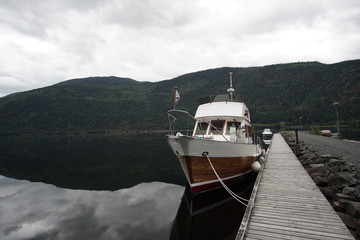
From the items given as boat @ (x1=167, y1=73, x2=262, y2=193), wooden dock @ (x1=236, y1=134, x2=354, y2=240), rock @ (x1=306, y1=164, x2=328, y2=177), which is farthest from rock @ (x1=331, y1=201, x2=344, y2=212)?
boat @ (x1=167, y1=73, x2=262, y2=193)

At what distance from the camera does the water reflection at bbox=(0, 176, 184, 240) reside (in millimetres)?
7766

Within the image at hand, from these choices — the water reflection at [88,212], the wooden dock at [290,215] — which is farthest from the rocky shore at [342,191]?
the water reflection at [88,212]

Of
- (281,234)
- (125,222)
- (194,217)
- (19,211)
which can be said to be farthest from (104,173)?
(281,234)

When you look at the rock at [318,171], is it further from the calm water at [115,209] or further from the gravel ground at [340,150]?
the calm water at [115,209]

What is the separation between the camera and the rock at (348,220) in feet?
15.0

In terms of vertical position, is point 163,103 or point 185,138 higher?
point 163,103

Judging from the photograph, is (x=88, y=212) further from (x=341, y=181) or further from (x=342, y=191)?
(x=341, y=181)

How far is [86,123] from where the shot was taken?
140 metres

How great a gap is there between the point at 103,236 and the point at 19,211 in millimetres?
6112

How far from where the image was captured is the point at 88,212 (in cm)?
977

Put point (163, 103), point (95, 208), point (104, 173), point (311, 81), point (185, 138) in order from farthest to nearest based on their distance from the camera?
point (163, 103)
point (311, 81)
point (104, 173)
point (95, 208)
point (185, 138)

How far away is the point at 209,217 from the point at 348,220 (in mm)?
4842

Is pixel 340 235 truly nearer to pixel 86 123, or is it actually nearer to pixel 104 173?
pixel 104 173

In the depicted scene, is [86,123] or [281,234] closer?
[281,234]
